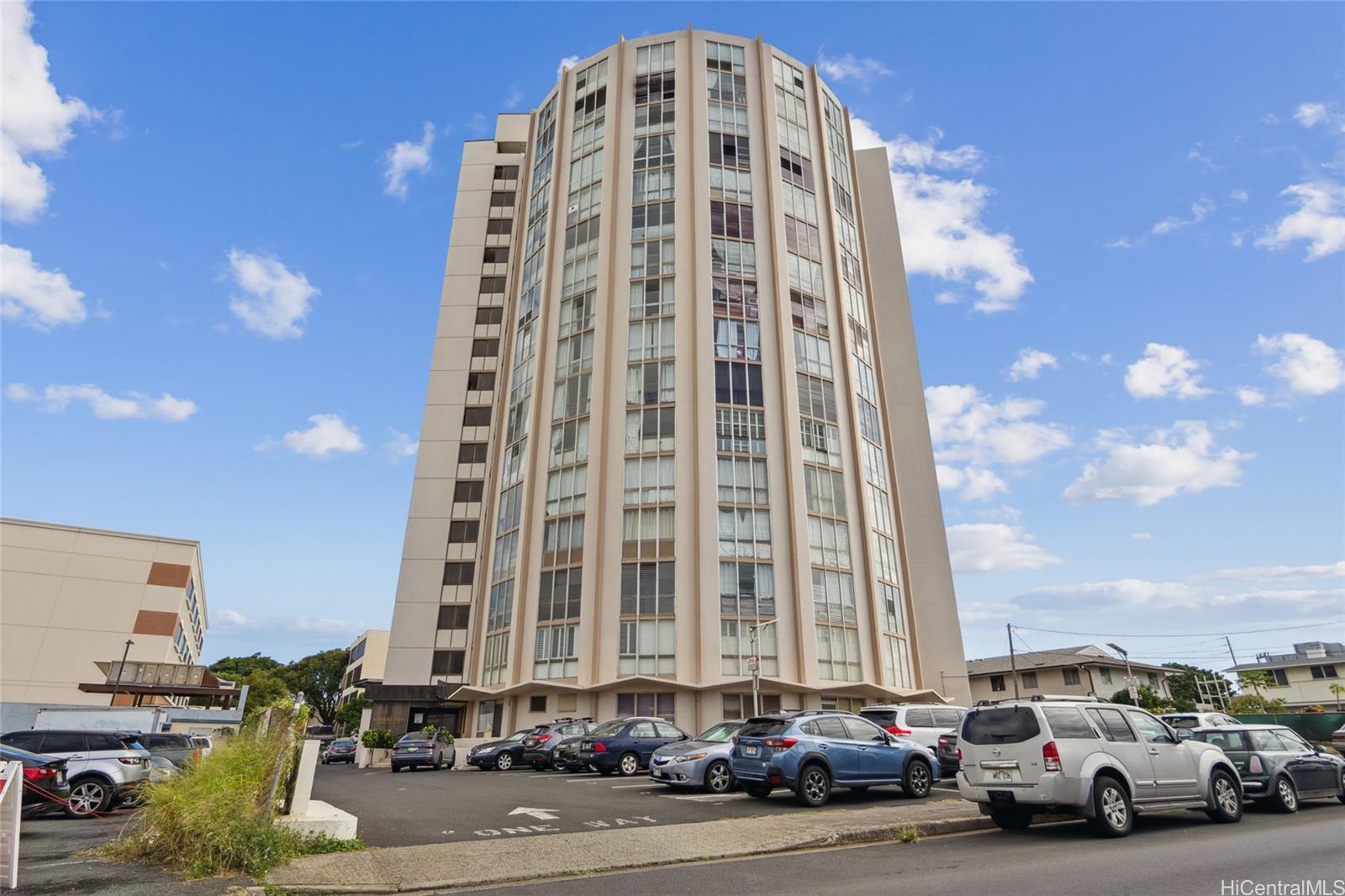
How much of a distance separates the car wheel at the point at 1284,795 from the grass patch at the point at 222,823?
15095mm

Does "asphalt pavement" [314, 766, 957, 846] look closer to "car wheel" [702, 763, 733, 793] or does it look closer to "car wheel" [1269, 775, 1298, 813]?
"car wheel" [702, 763, 733, 793]

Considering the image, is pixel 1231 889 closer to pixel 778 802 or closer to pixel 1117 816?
pixel 1117 816

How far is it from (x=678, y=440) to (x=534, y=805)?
2674 centimetres

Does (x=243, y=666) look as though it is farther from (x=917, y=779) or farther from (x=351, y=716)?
(x=917, y=779)

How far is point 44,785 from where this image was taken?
13.7m

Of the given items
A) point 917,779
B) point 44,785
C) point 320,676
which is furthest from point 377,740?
point 320,676

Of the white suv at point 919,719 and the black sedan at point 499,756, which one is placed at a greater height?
the white suv at point 919,719

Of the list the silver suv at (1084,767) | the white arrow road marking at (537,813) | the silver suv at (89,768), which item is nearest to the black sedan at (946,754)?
the silver suv at (1084,767)

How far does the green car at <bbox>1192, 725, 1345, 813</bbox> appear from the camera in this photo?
13.1 meters

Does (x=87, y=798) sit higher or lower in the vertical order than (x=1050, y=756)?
lower

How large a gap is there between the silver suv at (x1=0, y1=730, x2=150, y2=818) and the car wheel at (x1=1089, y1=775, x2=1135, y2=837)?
1552cm

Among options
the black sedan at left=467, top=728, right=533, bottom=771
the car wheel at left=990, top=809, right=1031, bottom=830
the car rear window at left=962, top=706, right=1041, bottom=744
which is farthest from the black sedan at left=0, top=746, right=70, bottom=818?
the car wheel at left=990, top=809, right=1031, bottom=830

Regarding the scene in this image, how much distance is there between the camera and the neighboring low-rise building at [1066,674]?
6109 centimetres

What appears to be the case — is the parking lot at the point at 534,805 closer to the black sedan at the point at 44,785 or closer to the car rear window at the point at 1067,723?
the car rear window at the point at 1067,723
